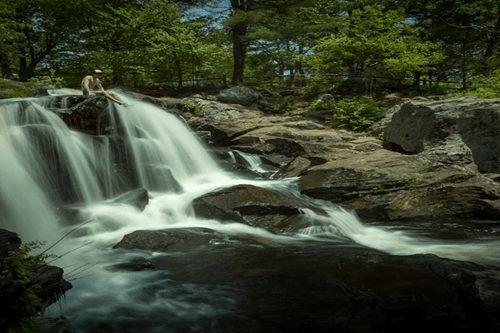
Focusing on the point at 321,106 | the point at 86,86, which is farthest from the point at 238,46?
the point at 86,86

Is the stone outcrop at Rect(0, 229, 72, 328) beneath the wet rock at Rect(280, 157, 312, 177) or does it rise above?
above

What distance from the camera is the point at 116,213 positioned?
23.7ft

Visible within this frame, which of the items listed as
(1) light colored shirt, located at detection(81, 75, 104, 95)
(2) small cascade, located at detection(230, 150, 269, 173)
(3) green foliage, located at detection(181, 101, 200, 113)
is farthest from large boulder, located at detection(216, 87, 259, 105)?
(1) light colored shirt, located at detection(81, 75, 104, 95)

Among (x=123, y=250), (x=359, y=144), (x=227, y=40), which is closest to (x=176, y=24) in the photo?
(x=227, y=40)

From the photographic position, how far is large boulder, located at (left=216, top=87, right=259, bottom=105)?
18.0 meters

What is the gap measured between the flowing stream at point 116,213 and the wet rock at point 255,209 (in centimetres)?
23

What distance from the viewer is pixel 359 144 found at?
1194cm

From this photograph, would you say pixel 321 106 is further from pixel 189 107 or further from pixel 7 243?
pixel 7 243

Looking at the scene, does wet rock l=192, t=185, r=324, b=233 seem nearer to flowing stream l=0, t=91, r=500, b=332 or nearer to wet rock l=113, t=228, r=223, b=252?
flowing stream l=0, t=91, r=500, b=332

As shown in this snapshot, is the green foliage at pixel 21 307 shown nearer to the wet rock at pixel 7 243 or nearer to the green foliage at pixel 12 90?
the wet rock at pixel 7 243

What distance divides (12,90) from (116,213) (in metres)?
9.73

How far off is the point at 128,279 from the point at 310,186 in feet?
18.1

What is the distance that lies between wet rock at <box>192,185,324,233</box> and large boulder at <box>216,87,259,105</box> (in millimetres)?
11095

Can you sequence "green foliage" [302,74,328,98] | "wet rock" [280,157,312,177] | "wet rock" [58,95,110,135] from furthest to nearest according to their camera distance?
"green foliage" [302,74,328,98] → "wet rock" [280,157,312,177] → "wet rock" [58,95,110,135]
